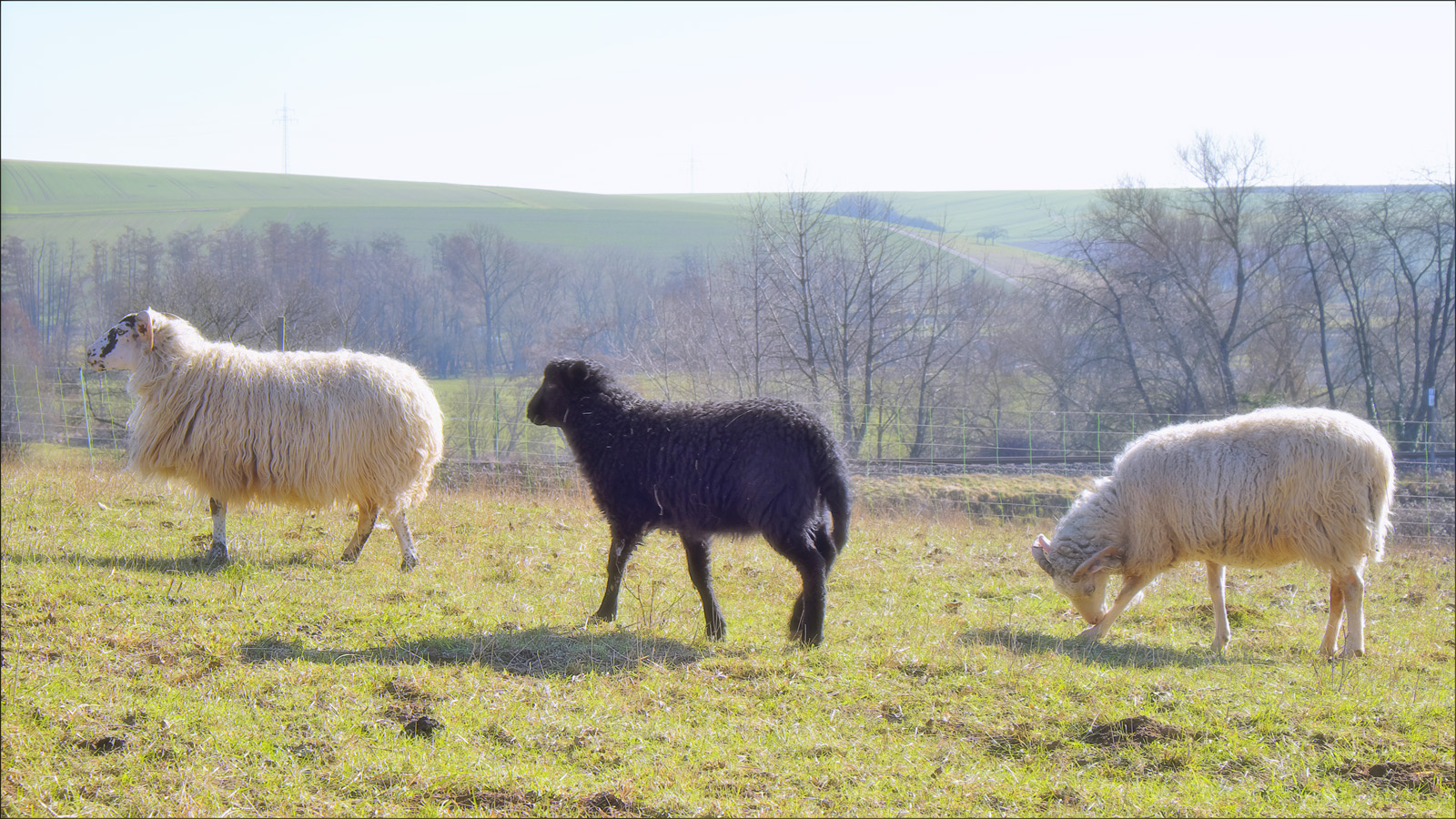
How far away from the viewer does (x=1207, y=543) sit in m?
7.98

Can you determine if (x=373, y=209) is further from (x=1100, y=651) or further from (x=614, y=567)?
(x=1100, y=651)

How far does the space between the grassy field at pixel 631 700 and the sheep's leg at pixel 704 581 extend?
145mm

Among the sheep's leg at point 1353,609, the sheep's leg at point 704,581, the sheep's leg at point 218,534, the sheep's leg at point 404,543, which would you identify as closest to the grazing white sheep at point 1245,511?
the sheep's leg at point 1353,609

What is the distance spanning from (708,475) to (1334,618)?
18.5ft

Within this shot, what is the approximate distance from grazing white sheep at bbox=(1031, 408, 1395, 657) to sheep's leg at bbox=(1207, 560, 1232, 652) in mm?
11

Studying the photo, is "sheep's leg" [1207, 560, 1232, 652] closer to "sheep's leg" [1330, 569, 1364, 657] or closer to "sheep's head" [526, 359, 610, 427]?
"sheep's leg" [1330, 569, 1364, 657]

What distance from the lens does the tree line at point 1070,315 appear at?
2741cm

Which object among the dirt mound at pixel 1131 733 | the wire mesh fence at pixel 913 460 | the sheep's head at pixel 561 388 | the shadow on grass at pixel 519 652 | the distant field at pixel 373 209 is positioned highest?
the distant field at pixel 373 209

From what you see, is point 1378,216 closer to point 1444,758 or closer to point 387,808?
point 1444,758

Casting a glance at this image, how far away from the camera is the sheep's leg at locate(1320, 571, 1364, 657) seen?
25.3 feet

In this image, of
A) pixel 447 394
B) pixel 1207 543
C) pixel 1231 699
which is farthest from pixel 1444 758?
pixel 447 394

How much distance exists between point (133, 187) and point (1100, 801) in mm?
114185

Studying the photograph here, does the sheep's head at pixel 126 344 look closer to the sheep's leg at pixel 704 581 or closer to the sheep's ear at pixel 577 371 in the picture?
the sheep's ear at pixel 577 371

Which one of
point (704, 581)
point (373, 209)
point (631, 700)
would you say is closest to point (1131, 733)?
point (631, 700)
